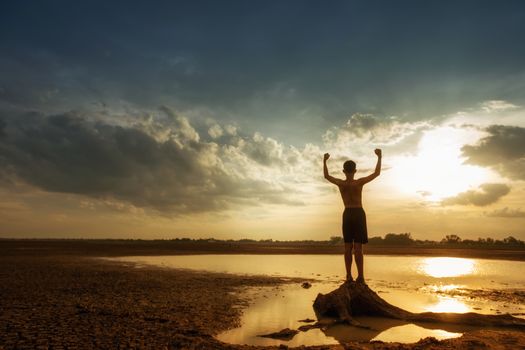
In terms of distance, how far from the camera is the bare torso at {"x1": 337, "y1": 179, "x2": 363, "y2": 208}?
876 centimetres

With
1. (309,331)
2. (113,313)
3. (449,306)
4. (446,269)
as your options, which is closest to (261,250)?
(446,269)

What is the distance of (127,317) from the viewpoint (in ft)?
23.5

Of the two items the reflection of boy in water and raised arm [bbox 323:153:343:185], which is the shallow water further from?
raised arm [bbox 323:153:343:185]

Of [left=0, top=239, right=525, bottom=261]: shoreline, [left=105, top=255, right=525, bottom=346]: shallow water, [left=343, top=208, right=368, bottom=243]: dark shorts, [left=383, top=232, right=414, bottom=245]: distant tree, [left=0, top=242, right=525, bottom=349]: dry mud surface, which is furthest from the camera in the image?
[left=383, top=232, right=414, bottom=245]: distant tree

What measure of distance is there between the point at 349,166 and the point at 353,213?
3.53 ft

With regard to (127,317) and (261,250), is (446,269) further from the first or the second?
(261,250)

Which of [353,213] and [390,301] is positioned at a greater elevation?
[353,213]

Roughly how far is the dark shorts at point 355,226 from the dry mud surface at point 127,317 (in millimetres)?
2929

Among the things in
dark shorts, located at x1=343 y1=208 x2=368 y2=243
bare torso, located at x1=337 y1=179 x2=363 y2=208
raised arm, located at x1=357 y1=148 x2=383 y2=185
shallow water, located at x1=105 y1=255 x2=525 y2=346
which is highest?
raised arm, located at x1=357 y1=148 x2=383 y2=185

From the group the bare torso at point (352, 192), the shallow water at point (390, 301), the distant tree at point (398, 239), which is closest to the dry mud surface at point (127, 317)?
the shallow water at point (390, 301)

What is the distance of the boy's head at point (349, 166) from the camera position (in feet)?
29.2

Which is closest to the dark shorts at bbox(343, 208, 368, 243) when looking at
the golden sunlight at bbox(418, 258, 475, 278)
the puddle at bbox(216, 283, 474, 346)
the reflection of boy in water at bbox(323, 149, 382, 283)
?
the reflection of boy in water at bbox(323, 149, 382, 283)

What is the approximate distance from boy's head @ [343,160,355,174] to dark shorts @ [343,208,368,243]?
2.84 feet

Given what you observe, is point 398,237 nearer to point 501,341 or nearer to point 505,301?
point 505,301
